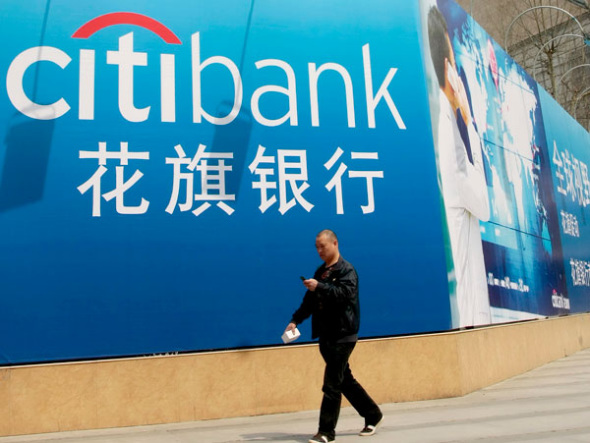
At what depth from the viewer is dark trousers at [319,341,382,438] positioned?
543 centimetres

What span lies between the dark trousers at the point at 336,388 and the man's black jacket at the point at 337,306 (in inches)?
4.2

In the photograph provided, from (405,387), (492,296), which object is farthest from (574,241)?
(405,387)

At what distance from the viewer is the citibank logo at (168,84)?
23.3ft

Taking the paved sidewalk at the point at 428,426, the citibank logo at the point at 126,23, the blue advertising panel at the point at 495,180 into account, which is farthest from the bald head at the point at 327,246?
the citibank logo at the point at 126,23

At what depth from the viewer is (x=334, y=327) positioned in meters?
5.57

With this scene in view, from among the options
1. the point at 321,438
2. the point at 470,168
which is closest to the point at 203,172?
the point at 321,438

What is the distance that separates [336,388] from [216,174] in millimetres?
3024

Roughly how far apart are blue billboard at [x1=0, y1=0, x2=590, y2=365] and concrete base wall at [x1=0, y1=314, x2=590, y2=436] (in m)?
0.19

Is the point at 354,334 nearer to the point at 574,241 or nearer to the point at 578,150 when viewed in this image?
the point at 574,241

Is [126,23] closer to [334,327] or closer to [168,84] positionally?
[168,84]

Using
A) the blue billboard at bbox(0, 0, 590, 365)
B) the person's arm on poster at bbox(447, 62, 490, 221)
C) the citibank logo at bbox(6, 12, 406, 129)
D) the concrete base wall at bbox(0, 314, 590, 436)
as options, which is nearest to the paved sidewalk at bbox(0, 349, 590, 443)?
the concrete base wall at bbox(0, 314, 590, 436)

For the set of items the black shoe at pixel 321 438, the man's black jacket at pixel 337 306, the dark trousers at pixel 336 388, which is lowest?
the black shoe at pixel 321 438

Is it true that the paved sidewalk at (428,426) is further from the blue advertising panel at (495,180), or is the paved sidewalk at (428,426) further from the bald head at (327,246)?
the bald head at (327,246)

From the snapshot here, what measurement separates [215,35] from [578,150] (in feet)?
38.5
